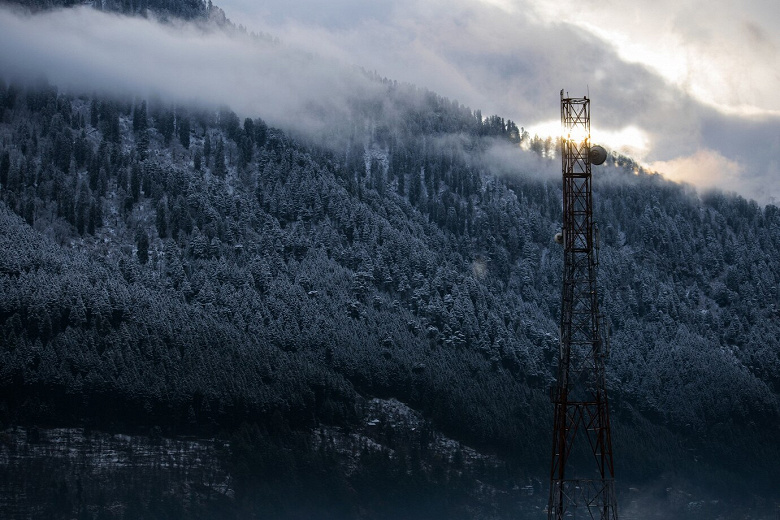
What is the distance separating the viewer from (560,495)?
299 feet

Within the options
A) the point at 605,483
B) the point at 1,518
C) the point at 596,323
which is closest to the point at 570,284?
the point at 596,323

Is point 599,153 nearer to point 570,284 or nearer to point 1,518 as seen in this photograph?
point 570,284

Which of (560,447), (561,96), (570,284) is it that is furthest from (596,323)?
(561,96)

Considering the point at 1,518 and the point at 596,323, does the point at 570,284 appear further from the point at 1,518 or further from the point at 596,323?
the point at 1,518

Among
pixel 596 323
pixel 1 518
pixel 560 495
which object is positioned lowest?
pixel 1 518

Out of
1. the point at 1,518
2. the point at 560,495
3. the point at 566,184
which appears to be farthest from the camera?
the point at 1,518

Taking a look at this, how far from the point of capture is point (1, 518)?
19938cm

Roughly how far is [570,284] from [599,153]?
13219 mm

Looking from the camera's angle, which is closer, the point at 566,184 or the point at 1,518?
the point at 566,184

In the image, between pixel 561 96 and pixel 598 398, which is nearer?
pixel 598 398

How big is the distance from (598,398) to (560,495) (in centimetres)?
904

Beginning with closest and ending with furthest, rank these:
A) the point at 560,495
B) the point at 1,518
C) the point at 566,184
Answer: the point at 560,495, the point at 566,184, the point at 1,518

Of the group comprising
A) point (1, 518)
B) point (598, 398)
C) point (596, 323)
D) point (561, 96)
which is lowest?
point (1, 518)

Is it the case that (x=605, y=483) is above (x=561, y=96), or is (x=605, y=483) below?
below
